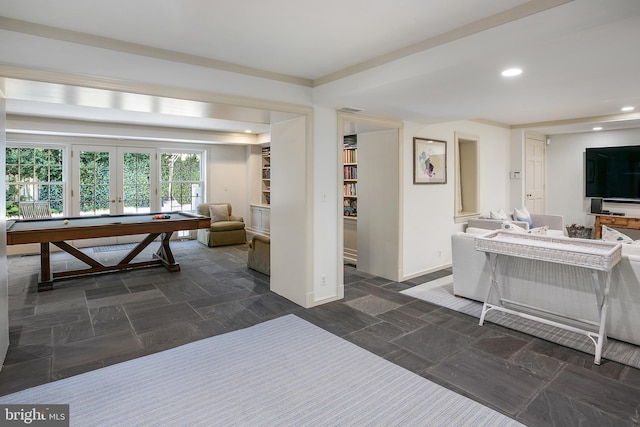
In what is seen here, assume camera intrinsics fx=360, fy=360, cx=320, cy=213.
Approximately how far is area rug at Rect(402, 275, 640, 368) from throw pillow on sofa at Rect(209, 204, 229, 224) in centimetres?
480

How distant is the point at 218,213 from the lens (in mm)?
7922

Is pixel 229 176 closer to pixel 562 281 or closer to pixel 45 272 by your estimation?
pixel 45 272

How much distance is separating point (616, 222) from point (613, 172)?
101 cm

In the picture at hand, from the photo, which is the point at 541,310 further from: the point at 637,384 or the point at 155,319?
the point at 155,319

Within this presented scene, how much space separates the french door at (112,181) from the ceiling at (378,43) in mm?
4599

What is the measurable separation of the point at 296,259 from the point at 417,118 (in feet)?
7.94

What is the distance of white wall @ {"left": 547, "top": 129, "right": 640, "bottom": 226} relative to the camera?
695cm

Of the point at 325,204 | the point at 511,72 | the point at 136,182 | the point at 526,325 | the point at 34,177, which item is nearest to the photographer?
the point at 511,72

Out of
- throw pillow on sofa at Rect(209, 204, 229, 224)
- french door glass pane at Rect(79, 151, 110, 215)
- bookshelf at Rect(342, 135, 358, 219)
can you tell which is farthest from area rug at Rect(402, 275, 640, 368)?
french door glass pane at Rect(79, 151, 110, 215)

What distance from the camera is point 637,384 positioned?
245 cm

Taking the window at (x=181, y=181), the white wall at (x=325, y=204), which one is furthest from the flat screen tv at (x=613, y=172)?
the window at (x=181, y=181)

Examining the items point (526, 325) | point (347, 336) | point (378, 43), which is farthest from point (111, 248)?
point (526, 325)

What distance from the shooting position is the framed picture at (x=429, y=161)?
5.03 m

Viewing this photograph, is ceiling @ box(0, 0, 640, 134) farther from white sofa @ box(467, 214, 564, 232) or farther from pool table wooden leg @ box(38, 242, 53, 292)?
pool table wooden leg @ box(38, 242, 53, 292)
